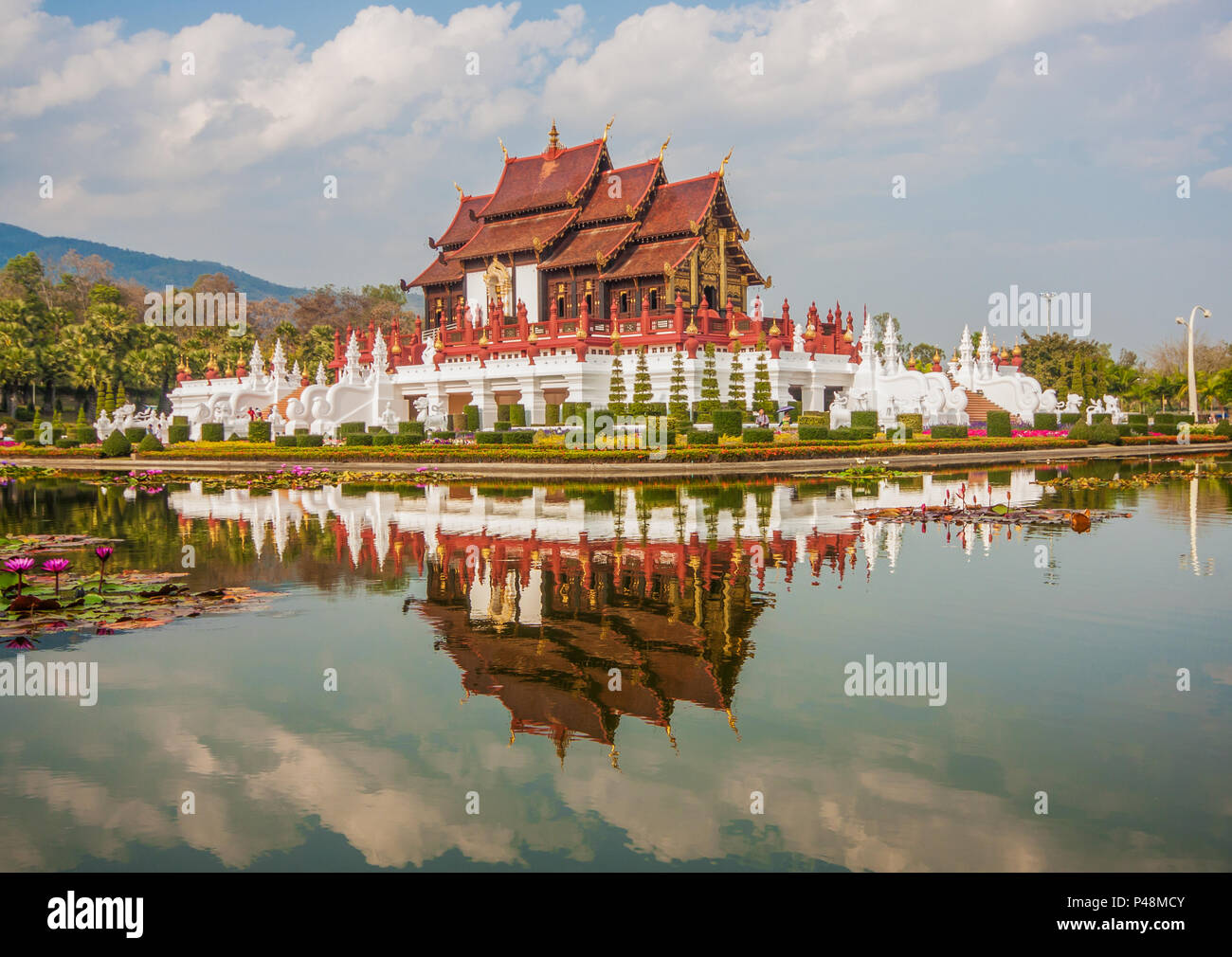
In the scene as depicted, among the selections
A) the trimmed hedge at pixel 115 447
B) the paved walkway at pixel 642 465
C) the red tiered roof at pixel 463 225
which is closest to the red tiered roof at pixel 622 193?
the red tiered roof at pixel 463 225

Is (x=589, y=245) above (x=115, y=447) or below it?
above

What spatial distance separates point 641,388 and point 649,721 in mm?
33843

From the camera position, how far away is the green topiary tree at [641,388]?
40.2m

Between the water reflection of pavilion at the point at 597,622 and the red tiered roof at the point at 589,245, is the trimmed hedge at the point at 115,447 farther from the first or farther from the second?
the water reflection of pavilion at the point at 597,622

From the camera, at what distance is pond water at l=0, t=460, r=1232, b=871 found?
17.4 feet

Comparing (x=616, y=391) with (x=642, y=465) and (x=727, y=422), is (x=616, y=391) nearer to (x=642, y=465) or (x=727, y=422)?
(x=727, y=422)

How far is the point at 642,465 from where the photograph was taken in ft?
103

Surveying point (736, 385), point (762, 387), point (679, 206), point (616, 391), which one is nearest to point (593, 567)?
point (616, 391)

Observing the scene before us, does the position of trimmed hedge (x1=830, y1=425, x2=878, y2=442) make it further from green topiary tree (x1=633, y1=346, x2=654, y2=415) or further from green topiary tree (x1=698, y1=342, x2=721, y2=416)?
green topiary tree (x1=633, y1=346, x2=654, y2=415)

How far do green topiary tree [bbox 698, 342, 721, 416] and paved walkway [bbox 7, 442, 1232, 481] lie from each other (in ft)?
21.9

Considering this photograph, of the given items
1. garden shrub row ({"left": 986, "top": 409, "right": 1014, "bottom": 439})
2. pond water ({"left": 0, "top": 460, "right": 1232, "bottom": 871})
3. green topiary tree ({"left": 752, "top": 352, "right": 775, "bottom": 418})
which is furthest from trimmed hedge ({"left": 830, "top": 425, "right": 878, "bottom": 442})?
pond water ({"left": 0, "top": 460, "right": 1232, "bottom": 871})
